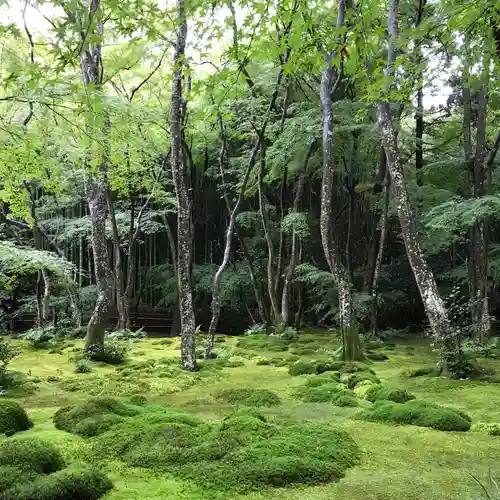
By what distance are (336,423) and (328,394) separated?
1.40m

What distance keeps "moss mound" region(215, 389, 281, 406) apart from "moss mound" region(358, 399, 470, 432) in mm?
1330

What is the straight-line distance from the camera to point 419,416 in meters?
5.46

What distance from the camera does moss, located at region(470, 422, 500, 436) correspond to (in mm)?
5023

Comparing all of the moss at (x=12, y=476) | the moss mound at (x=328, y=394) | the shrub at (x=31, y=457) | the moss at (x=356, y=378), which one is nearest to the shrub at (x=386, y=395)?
the moss mound at (x=328, y=394)

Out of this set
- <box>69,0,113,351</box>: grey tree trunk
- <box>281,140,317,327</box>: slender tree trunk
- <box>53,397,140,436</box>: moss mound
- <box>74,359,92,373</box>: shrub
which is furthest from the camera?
<box>281,140,317,327</box>: slender tree trunk

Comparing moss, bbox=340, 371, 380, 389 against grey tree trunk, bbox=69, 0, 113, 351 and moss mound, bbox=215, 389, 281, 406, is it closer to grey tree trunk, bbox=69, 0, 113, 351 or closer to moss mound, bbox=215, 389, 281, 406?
moss mound, bbox=215, 389, 281, 406

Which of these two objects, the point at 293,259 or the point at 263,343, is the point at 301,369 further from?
the point at 293,259

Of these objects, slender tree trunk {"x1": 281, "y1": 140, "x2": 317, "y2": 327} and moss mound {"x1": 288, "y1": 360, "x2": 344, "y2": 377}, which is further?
slender tree trunk {"x1": 281, "y1": 140, "x2": 317, "y2": 327}

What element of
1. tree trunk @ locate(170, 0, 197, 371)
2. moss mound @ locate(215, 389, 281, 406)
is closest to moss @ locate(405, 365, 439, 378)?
moss mound @ locate(215, 389, 281, 406)

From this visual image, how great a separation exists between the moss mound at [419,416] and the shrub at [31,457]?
3.37m

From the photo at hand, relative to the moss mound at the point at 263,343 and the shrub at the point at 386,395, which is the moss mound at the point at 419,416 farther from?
the moss mound at the point at 263,343

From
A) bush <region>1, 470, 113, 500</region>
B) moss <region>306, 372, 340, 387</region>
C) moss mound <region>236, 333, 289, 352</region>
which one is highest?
bush <region>1, 470, 113, 500</region>

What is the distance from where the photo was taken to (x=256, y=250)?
19.2 meters

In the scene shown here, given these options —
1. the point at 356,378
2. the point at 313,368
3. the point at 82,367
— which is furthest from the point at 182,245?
the point at 356,378
